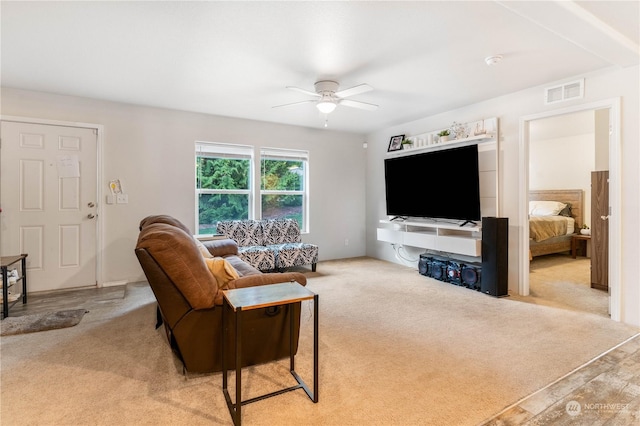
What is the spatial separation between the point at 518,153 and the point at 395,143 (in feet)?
6.77

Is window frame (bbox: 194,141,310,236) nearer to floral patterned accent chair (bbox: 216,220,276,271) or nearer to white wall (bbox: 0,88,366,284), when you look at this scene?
white wall (bbox: 0,88,366,284)

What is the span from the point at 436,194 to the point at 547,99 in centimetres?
169

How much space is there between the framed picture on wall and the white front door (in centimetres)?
446

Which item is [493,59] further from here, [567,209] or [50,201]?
[567,209]

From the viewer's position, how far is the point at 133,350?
8.10 ft

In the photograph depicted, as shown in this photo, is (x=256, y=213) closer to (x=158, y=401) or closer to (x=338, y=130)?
(x=338, y=130)

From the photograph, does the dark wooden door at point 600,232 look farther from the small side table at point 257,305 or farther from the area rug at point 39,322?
the area rug at point 39,322

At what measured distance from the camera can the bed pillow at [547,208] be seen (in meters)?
6.67

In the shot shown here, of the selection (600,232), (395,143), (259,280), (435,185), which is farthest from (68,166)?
(600,232)

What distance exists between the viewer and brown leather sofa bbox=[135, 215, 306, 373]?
72.6 inches

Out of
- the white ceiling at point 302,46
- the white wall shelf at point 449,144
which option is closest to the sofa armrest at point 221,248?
the white ceiling at point 302,46

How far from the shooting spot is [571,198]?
686 cm

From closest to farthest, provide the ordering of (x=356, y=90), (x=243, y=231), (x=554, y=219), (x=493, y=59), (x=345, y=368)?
(x=345, y=368) → (x=493, y=59) → (x=356, y=90) → (x=243, y=231) → (x=554, y=219)

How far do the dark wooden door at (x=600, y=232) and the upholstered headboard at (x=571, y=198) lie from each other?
297 centimetres
